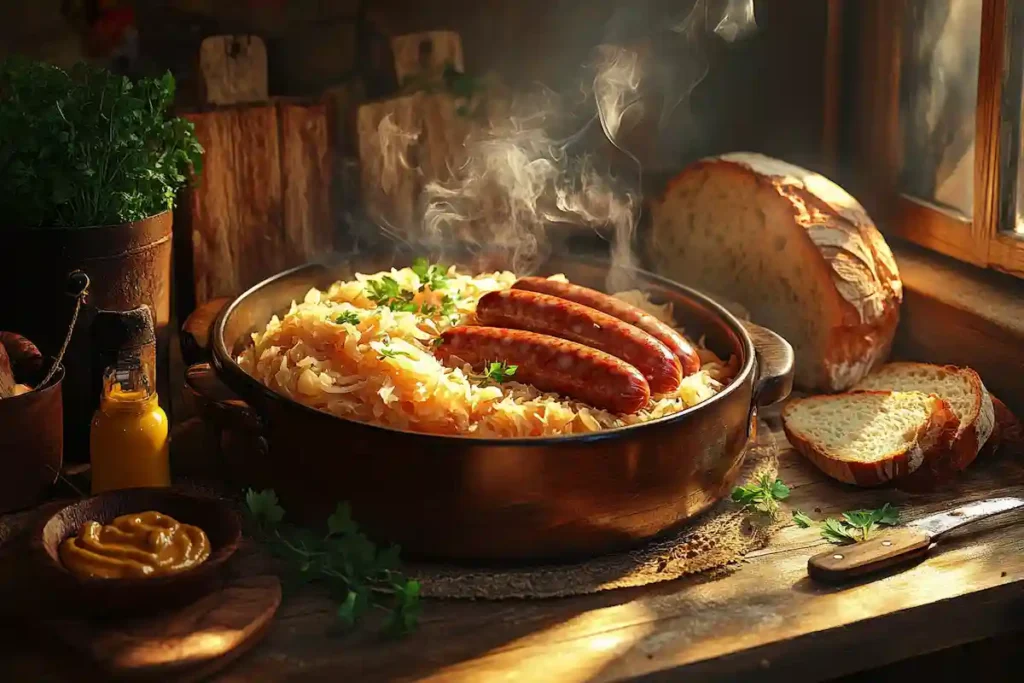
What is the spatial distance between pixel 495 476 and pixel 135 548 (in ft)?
2.04

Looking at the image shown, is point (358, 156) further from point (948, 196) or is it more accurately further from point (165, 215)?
point (948, 196)

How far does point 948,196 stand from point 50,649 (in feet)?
8.29

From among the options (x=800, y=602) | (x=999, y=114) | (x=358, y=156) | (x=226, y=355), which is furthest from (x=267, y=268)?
(x=999, y=114)

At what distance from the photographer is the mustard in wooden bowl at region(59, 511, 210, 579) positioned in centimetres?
199

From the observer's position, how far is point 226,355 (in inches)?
97.1

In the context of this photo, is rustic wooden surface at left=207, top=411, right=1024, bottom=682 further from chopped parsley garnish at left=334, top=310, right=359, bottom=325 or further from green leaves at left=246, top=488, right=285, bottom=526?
chopped parsley garnish at left=334, top=310, right=359, bottom=325

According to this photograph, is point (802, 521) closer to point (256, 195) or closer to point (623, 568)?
point (623, 568)

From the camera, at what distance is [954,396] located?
113 inches

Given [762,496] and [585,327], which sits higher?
[585,327]

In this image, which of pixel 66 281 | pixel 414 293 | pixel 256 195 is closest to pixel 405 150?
pixel 256 195

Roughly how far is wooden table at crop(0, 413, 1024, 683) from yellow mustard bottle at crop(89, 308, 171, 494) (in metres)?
0.45

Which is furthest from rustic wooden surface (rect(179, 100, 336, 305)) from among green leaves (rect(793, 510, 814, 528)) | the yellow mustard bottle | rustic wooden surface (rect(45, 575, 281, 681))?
green leaves (rect(793, 510, 814, 528))

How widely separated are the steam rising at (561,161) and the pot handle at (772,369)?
460mm

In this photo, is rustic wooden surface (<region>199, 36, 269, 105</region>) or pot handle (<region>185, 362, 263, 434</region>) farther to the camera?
rustic wooden surface (<region>199, 36, 269, 105</region>)
